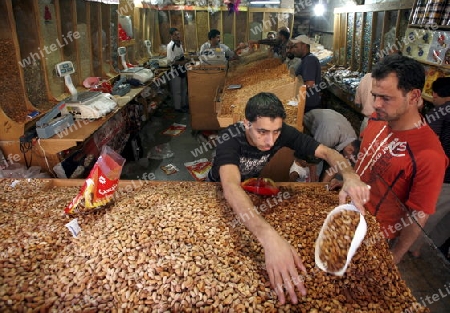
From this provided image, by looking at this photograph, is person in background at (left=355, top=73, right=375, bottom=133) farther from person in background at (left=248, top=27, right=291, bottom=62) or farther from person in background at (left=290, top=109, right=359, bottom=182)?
person in background at (left=248, top=27, right=291, bottom=62)

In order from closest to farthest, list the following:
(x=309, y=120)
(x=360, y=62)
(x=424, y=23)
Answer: (x=309, y=120) < (x=424, y=23) < (x=360, y=62)

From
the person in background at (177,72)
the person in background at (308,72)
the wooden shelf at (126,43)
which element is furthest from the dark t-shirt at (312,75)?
the wooden shelf at (126,43)

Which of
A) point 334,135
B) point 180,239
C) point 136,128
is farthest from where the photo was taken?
point 136,128

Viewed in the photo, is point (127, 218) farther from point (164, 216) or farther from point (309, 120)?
point (309, 120)

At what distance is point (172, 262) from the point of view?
1427mm

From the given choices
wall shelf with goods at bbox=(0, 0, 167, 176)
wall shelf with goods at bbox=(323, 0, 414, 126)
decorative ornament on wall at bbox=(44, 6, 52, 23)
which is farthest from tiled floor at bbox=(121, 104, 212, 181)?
wall shelf with goods at bbox=(323, 0, 414, 126)

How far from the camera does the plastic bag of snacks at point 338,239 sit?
1.37 meters

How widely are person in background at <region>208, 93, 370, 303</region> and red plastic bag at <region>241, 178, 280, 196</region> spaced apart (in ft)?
0.65

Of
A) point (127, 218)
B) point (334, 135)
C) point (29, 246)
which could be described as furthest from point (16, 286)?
point (334, 135)

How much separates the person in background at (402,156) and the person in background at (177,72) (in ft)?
20.7

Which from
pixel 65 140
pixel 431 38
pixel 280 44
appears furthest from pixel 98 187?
pixel 280 44

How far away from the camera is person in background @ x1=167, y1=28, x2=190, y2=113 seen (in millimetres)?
7602

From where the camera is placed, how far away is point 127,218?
1.79m

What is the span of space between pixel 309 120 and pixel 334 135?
505 mm
